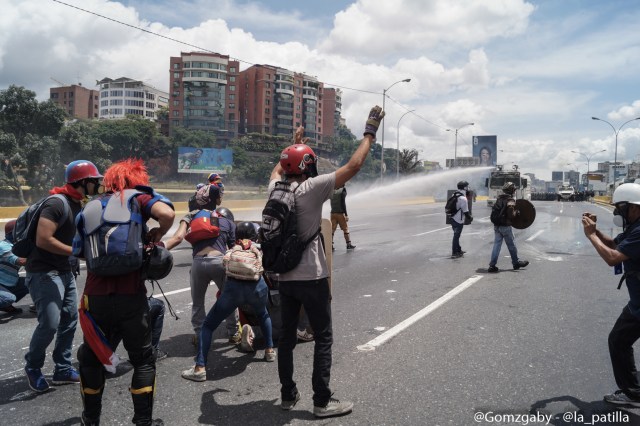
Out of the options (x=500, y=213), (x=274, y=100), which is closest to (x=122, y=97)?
(x=274, y=100)

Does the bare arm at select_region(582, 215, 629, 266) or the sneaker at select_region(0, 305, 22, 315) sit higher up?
the bare arm at select_region(582, 215, 629, 266)

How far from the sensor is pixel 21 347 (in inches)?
185

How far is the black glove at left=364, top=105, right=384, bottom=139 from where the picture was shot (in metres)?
3.36

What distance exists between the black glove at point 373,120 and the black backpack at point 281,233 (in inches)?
27.8

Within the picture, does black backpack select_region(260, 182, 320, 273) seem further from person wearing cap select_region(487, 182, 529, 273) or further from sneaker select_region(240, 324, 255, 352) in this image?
person wearing cap select_region(487, 182, 529, 273)

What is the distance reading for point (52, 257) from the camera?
3678 mm

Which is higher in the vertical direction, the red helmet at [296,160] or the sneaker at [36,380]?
the red helmet at [296,160]

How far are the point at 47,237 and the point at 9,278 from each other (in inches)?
120

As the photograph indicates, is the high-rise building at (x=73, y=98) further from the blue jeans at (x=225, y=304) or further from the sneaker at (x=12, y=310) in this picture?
the blue jeans at (x=225, y=304)

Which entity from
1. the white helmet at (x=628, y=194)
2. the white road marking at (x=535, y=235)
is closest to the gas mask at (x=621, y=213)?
the white helmet at (x=628, y=194)

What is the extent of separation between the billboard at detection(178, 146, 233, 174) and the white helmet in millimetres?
77646

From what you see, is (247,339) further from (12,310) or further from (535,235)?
(535,235)

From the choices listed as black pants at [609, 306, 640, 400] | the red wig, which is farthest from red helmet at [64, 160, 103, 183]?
black pants at [609, 306, 640, 400]

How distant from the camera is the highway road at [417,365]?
3.35 m
